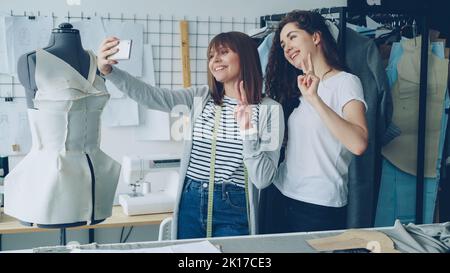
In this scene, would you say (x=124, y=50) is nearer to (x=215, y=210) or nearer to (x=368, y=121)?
(x=215, y=210)

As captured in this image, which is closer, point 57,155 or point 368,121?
→ point 57,155

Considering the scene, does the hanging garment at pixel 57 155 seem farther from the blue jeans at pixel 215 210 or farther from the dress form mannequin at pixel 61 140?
the blue jeans at pixel 215 210

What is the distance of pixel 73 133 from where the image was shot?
58.7 inches

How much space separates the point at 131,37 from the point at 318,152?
68 cm

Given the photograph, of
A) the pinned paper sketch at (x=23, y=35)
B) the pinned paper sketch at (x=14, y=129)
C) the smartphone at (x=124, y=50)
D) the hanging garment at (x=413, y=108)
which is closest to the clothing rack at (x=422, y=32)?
the hanging garment at (x=413, y=108)

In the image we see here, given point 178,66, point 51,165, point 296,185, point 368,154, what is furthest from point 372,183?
point 51,165

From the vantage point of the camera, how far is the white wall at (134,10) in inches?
62.1

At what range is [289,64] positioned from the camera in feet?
5.75

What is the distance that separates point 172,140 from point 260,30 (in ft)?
1.45

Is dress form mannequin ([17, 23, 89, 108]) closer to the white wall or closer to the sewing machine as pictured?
the white wall

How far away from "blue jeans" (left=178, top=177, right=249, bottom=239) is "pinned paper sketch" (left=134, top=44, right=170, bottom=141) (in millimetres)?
→ 169

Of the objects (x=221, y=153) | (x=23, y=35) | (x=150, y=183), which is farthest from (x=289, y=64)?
(x=23, y=35)
